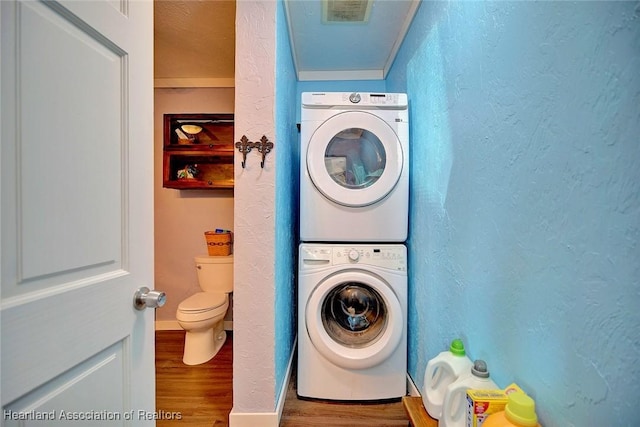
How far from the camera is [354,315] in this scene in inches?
66.7

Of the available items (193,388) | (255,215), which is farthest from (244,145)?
(193,388)

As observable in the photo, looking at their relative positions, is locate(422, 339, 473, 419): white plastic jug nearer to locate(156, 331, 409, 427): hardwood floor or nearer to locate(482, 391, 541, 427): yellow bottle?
locate(482, 391, 541, 427): yellow bottle

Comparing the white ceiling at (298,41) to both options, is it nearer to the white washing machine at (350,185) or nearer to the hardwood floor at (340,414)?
the white washing machine at (350,185)

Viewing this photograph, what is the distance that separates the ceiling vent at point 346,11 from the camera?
65.1 inches

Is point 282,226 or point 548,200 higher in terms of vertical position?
point 548,200

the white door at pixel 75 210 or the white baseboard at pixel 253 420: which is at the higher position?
the white door at pixel 75 210

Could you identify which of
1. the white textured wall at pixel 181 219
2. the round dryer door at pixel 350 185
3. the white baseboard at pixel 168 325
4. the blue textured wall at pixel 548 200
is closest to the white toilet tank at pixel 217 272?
the white textured wall at pixel 181 219

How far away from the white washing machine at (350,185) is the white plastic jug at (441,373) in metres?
0.72

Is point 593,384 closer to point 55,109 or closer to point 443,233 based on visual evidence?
point 443,233

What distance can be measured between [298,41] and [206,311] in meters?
2.04

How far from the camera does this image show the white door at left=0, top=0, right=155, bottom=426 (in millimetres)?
452

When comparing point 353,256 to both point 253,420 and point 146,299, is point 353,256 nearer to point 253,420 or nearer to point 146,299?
point 253,420

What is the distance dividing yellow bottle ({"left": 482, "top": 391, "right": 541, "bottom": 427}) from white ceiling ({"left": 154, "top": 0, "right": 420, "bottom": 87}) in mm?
1908

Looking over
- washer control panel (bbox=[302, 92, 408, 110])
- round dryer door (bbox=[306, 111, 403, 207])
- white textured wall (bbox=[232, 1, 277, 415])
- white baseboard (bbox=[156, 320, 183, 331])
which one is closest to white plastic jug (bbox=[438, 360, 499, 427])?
white textured wall (bbox=[232, 1, 277, 415])
